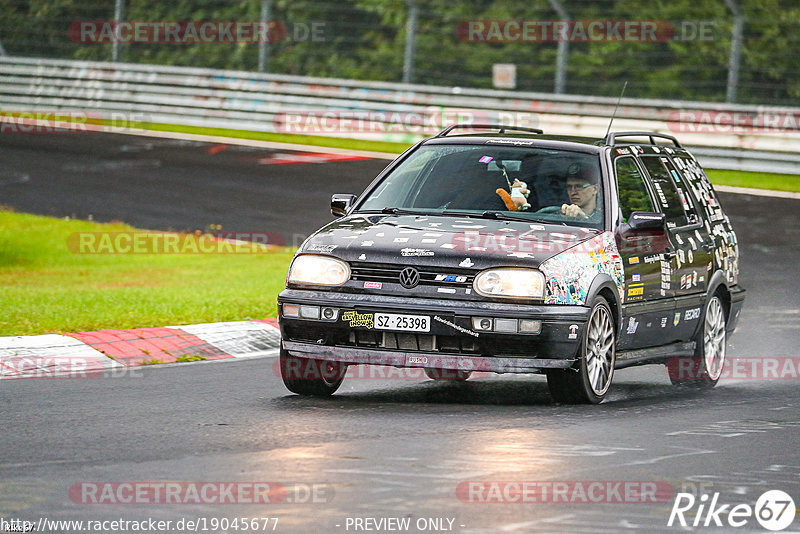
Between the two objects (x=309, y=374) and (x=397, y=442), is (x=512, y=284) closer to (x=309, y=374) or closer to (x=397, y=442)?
(x=397, y=442)

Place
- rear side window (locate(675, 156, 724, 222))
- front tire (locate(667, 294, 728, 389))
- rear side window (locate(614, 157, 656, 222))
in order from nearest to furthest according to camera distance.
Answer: rear side window (locate(614, 157, 656, 222)) → front tire (locate(667, 294, 728, 389)) → rear side window (locate(675, 156, 724, 222))

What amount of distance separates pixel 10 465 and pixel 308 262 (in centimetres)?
268

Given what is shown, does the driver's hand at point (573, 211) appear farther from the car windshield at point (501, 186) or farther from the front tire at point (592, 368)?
the front tire at point (592, 368)

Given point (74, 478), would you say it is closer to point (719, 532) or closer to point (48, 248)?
point (719, 532)

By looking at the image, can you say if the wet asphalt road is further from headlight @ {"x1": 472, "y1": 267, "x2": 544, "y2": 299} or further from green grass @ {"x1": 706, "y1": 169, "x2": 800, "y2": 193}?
green grass @ {"x1": 706, "y1": 169, "x2": 800, "y2": 193}

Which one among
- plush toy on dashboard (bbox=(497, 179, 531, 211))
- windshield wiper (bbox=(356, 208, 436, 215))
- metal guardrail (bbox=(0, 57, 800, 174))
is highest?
metal guardrail (bbox=(0, 57, 800, 174))

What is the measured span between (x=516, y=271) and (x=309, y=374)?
160cm

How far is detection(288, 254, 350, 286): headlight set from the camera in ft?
30.1

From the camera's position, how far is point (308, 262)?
9.32 metres

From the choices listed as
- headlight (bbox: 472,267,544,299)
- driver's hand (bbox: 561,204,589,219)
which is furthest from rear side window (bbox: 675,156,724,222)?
headlight (bbox: 472,267,544,299)

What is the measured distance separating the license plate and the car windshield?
1.14m

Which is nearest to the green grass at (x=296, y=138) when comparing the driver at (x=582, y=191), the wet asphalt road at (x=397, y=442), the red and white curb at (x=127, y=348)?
the wet asphalt road at (x=397, y=442)

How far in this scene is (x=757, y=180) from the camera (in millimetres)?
24734

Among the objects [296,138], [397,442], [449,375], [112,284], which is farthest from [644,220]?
[296,138]
